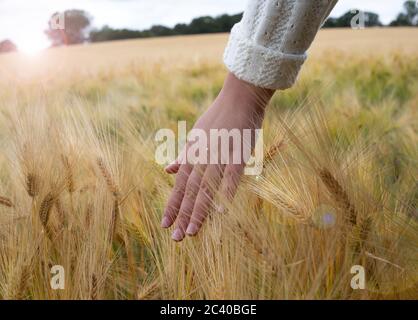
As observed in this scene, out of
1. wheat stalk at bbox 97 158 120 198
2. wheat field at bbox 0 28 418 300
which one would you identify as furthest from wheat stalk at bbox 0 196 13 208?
wheat stalk at bbox 97 158 120 198

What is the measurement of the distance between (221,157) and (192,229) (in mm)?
106

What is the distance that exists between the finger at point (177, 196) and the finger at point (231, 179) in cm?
8

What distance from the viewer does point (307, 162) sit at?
0.76m

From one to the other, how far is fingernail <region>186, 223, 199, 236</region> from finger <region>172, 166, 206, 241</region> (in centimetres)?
2

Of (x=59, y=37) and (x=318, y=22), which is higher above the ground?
(x=59, y=37)

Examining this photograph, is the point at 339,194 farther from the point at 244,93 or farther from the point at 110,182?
the point at 110,182

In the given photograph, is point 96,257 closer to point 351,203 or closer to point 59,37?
point 351,203

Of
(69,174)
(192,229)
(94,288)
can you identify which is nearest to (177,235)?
(192,229)

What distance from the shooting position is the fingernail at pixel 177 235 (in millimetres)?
777

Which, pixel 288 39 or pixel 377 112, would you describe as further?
pixel 377 112

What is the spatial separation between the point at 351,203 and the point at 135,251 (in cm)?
36

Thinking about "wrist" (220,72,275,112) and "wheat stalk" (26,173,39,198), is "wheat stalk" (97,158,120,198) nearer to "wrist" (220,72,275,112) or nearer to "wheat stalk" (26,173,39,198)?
"wheat stalk" (26,173,39,198)

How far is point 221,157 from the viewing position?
792mm
